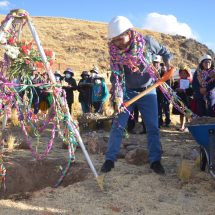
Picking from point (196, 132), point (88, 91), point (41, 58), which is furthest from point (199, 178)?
point (88, 91)

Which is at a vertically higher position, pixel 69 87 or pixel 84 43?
pixel 84 43

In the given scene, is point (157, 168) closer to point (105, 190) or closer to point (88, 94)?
point (105, 190)

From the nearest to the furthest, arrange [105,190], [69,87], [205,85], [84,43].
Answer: [105,190]
[205,85]
[69,87]
[84,43]

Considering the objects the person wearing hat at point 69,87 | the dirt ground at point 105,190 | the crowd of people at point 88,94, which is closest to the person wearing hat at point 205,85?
the dirt ground at point 105,190

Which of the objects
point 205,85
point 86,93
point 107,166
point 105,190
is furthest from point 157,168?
point 86,93

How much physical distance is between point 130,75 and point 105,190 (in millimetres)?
1497

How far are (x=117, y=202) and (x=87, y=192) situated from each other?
44cm

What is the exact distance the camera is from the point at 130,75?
5.50 m

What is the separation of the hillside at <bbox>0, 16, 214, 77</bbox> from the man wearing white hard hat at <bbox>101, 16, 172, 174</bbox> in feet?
85.4

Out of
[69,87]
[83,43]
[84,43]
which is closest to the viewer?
[69,87]

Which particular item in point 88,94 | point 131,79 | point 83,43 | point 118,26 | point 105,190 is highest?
point 83,43

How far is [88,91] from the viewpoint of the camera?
10.9 m

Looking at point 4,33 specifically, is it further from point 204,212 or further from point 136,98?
point 204,212

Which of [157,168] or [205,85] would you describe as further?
[205,85]
